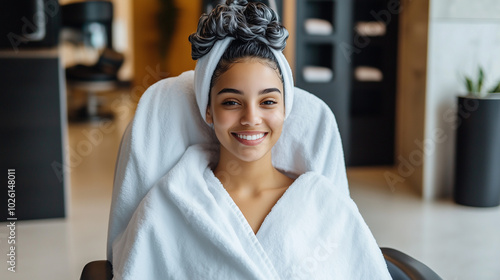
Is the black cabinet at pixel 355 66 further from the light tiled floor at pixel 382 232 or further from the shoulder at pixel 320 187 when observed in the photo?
the shoulder at pixel 320 187

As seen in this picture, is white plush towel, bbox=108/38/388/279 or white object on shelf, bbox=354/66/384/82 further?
white object on shelf, bbox=354/66/384/82

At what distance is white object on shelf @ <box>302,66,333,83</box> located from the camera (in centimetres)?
355

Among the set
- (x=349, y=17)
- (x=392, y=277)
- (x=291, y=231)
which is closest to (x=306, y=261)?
(x=291, y=231)

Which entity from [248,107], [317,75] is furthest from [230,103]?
[317,75]

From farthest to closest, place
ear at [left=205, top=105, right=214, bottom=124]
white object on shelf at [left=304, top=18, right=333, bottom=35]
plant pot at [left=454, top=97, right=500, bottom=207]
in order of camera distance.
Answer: white object on shelf at [left=304, top=18, right=333, bottom=35] < plant pot at [left=454, top=97, right=500, bottom=207] < ear at [left=205, top=105, right=214, bottom=124]

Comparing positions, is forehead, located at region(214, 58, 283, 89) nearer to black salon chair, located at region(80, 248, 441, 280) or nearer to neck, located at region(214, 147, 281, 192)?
neck, located at region(214, 147, 281, 192)

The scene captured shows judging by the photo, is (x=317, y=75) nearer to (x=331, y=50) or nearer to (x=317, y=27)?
(x=331, y=50)

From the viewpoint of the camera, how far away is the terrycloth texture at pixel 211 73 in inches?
47.4

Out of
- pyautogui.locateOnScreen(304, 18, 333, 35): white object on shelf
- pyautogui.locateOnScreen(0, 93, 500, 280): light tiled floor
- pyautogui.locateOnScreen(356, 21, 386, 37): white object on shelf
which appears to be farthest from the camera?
pyautogui.locateOnScreen(356, 21, 386, 37): white object on shelf

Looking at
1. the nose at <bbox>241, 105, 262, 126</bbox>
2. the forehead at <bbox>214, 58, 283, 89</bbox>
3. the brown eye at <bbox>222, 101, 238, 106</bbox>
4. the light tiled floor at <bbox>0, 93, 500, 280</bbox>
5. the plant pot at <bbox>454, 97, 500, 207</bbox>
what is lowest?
the light tiled floor at <bbox>0, 93, 500, 280</bbox>

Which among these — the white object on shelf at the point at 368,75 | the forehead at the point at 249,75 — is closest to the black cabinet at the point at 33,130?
the forehead at the point at 249,75

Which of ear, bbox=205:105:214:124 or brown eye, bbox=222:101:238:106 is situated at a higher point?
brown eye, bbox=222:101:238:106

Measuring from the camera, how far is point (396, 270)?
129 centimetres

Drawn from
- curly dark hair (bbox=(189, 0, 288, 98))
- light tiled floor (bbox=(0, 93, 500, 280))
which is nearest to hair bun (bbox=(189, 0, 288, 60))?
curly dark hair (bbox=(189, 0, 288, 98))
